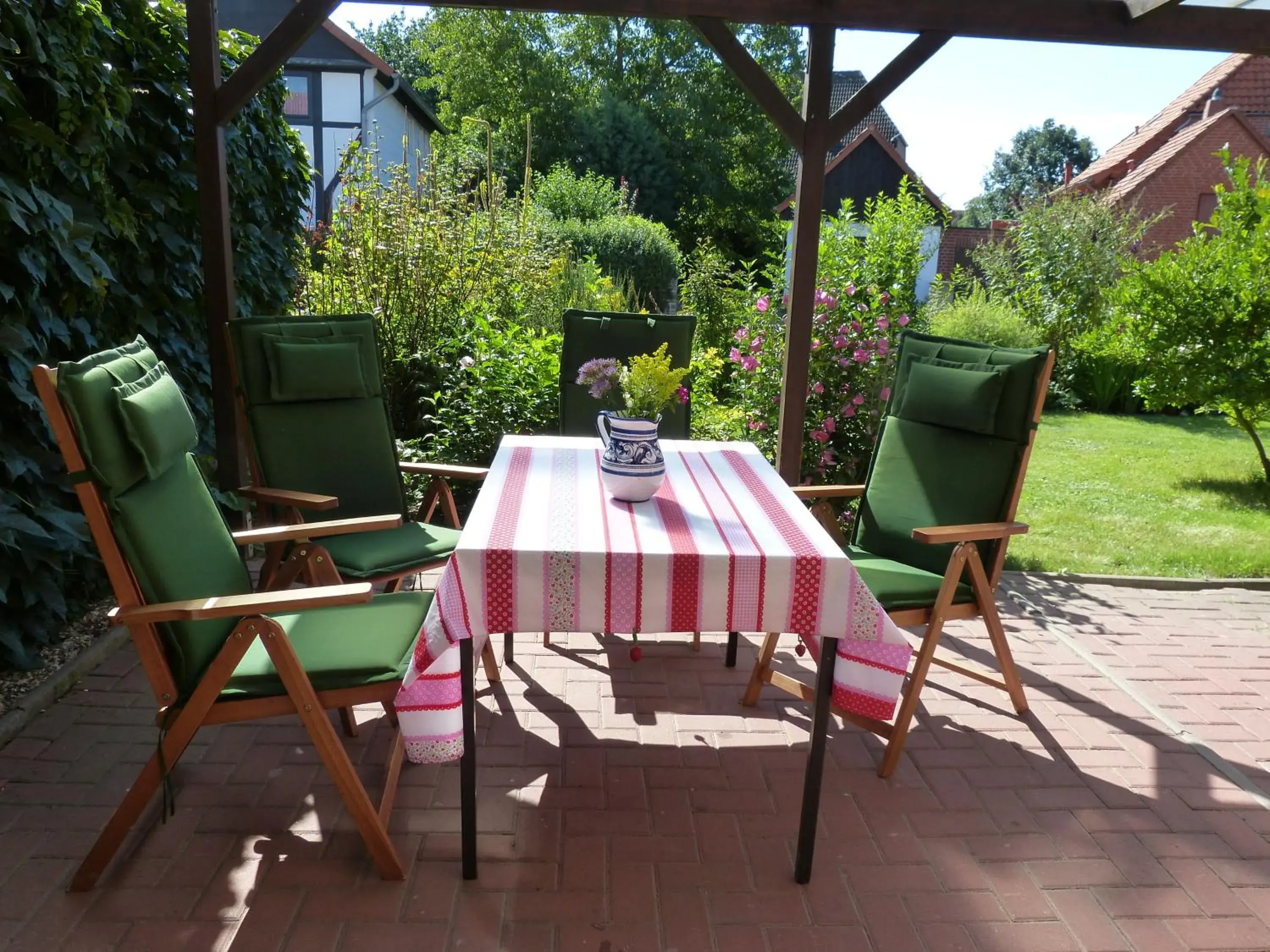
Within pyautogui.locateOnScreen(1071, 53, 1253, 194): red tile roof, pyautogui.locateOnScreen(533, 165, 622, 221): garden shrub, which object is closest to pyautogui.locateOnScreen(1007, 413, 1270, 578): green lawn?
pyautogui.locateOnScreen(533, 165, 622, 221): garden shrub

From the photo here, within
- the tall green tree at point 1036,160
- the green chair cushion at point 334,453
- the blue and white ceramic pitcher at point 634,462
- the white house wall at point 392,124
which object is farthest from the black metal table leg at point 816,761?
the tall green tree at point 1036,160

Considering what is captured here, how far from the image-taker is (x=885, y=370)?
513 cm

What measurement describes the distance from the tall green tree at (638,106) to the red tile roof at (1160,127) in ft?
26.5

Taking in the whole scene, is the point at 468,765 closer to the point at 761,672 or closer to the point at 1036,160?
the point at 761,672

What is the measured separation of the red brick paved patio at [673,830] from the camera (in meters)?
2.08

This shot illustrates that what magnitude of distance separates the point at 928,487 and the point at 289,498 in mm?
2176

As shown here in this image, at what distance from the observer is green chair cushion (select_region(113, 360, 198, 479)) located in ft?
6.96

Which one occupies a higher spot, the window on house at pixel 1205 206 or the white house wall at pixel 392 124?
the white house wall at pixel 392 124

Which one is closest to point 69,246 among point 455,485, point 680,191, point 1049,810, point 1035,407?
point 455,485

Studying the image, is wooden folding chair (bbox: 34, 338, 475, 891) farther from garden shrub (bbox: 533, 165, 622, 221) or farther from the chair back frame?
garden shrub (bbox: 533, 165, 622, 221)

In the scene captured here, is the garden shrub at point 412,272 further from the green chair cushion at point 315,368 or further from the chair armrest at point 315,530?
the chair armrest at point 315,530

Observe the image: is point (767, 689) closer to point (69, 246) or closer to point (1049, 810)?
point (1049, 810)

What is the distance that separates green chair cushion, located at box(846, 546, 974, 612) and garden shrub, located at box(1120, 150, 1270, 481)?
209 inches

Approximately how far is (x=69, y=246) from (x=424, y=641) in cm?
215
